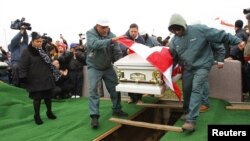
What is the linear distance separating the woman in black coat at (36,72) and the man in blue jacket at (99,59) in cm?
80

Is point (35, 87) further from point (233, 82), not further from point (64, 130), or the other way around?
point (233, 82)

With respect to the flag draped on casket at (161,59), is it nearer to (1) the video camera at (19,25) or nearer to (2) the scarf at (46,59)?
(2) the scarf at (46,59)

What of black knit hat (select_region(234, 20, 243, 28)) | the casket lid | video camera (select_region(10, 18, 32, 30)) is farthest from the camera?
video camera (select_region(10, 18, 32, 30))

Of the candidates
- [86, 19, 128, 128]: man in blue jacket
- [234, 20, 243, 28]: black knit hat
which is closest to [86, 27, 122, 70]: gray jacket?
[86, 19, 128, 128]: man in blue jacket

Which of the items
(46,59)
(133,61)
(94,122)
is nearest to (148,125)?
(94,122)

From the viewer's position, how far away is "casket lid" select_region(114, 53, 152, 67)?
470cm

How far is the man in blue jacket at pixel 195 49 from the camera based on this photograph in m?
4.25

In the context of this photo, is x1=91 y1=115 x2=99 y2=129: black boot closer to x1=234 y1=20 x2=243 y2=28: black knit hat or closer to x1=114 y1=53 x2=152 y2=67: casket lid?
x1=114 y1=53 x2=152 y2=67: casket lid

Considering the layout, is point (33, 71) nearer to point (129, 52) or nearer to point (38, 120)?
point (38, 120)

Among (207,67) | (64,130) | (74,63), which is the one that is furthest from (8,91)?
(207,67)

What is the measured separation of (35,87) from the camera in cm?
533

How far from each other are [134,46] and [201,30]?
1.04 metres

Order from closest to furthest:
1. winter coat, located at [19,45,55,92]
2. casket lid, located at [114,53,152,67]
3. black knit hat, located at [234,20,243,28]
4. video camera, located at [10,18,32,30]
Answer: casket lid, located at [114,53,152,67] < winter coat, located at [19,45,55,92] < black knit hat, located at [234,20,243,28] < video camera, located at [10,18,32,30]

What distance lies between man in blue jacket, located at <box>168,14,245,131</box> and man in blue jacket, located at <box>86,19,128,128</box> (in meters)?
0.90
